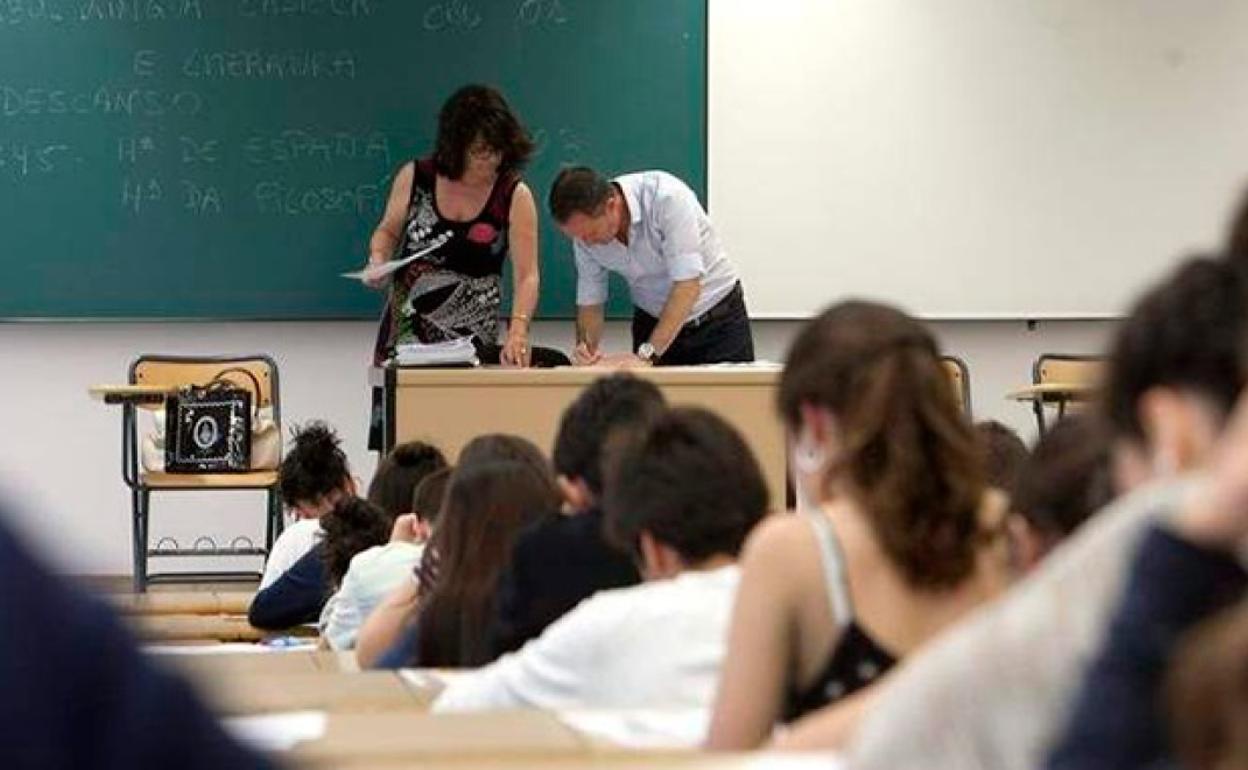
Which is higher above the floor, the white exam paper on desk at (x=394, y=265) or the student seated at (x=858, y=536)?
the white exam paper on desk at (x=394, y=265)

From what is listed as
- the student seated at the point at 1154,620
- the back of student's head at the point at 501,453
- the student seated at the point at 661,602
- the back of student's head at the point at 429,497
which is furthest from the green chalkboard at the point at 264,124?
the student seated at the point at 1154,620

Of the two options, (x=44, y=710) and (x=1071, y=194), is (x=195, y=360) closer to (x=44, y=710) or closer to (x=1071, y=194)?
(x=1071, y=194)

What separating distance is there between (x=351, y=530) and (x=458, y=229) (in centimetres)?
195

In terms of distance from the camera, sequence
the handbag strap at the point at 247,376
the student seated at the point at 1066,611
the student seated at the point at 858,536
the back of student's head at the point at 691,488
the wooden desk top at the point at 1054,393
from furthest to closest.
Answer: the handbag strap at the point at 247,376 < the wooden desk top at the point at 1054,393 < the back of student's head at the point at 691,488 < the student seated at the point at 858,536 < the student seated at the point at 1066,611

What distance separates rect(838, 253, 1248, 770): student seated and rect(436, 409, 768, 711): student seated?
108 centimetres

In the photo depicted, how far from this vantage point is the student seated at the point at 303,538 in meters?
5.10

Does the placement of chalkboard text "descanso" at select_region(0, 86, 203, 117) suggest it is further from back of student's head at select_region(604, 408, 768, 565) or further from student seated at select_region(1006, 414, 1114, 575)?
student seated at select_region(1006, 414, 1114, 575)

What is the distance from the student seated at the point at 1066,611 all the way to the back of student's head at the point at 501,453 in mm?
2197

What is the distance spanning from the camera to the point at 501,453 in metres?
3.59

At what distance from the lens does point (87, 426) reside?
26.5 feet

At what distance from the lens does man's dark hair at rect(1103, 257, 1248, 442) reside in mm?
1312

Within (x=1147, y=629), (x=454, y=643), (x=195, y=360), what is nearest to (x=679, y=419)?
(x=454, y=643)

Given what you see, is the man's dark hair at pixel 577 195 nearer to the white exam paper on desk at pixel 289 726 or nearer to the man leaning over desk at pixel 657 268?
the man leaning over desk at pixel 657 268

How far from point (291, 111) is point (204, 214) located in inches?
19.0
